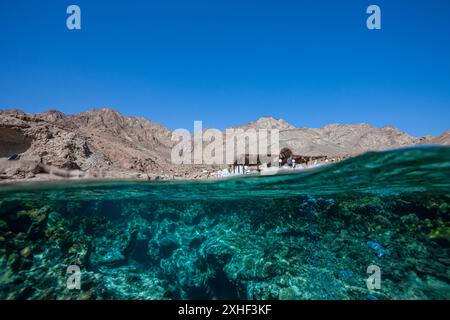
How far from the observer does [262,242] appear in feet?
44.5

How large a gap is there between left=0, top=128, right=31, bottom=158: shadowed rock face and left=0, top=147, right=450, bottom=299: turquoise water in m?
2.19

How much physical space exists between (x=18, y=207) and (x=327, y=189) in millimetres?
16993

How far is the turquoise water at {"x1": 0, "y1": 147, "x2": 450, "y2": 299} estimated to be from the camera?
1072 centimetres

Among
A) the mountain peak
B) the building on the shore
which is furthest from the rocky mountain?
the mountain peak

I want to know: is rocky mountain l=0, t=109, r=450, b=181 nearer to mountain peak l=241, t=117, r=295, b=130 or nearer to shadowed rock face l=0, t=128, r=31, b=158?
shadowed rock face l=0, t=128, r=31, b=158

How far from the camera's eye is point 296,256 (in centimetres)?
1232

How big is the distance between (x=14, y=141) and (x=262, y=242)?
10800 mm

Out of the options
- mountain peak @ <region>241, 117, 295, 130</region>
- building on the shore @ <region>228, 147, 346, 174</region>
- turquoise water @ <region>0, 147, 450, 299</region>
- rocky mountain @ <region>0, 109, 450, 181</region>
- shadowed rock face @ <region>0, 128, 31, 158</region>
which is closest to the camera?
shadowed rock face @ <region>0, 128, 31, 158</region>

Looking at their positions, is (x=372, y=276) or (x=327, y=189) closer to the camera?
(x=372, y=276)

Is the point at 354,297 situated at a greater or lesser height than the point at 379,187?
lesser

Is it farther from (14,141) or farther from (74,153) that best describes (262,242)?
(14,141)

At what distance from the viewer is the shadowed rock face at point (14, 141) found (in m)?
9.43

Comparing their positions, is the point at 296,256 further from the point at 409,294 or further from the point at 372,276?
the point at 409,294
